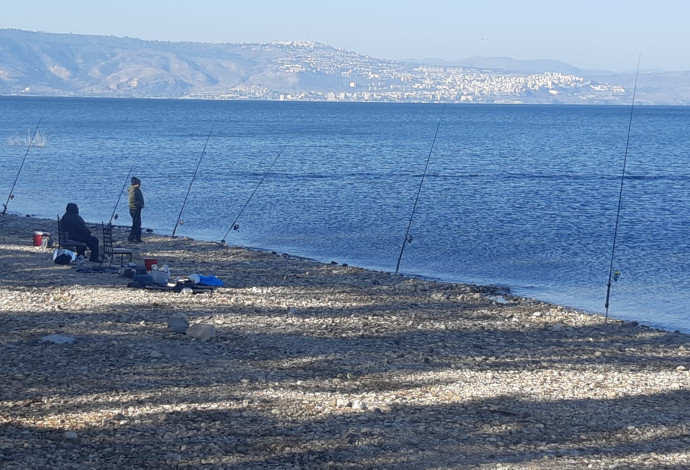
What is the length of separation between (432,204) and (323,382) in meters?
24.5

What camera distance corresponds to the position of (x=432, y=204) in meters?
33.7

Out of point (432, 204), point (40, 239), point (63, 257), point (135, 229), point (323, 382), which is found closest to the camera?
point (323, 382)

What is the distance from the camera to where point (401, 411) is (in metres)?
8.62

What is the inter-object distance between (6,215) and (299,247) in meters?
8.58

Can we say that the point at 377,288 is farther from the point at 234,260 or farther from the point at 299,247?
the point at 299,247

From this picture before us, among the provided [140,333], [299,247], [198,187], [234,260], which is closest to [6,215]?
[299,247]

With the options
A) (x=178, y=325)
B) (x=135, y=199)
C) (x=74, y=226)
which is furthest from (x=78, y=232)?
(x=178, y=325)

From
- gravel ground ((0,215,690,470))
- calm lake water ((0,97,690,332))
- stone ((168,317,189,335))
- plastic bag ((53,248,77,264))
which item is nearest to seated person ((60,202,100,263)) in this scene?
plastic bag ((53,248,77,264))

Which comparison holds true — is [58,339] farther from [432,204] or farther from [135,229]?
[432,204]

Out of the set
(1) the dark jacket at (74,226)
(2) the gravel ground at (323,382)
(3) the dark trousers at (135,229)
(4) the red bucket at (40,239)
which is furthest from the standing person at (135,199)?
(2) the gravel ground at (323,382)

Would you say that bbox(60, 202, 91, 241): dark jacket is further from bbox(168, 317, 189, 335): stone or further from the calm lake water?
the calm lake water

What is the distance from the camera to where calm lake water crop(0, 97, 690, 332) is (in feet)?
67.6

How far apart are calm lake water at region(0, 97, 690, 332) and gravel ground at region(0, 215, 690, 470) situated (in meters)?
4.37

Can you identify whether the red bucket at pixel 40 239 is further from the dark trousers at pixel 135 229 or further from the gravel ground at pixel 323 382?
the gravel ground at pixel 323 382
